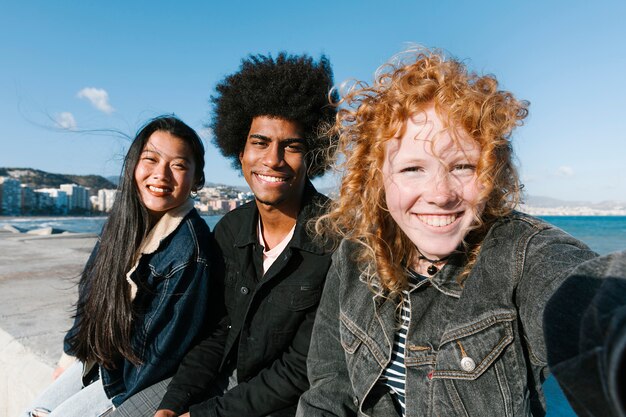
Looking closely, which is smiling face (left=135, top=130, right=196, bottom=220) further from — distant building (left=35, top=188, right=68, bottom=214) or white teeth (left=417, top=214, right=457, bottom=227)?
distant building (left=35, top=188, right=68, bottom=214)

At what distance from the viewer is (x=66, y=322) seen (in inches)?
178

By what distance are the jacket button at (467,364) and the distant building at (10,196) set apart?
106044mm

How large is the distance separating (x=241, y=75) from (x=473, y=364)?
2.46 meters

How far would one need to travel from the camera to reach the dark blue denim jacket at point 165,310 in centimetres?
254

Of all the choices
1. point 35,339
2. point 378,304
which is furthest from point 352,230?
point 35,339

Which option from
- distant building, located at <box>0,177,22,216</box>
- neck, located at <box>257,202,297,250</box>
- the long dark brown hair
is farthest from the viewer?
distant building, located at <box>0,177,22,216</box>

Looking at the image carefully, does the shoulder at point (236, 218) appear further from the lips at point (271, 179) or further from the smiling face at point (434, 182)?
the smiling face at point (434, 182)

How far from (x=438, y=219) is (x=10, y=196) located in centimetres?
11242

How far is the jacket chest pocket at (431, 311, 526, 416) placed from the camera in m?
1.50

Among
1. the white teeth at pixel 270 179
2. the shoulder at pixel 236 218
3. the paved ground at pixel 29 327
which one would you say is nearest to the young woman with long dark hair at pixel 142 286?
the shoulder at pixel 236 218

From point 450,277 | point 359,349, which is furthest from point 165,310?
point 450,277

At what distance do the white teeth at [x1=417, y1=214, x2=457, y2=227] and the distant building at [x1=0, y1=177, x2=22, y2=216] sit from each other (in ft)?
347

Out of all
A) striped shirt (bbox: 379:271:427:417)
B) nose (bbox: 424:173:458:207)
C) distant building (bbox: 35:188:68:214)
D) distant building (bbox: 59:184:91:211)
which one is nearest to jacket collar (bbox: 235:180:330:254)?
striped shirt (bbox: 379:271:427:417)

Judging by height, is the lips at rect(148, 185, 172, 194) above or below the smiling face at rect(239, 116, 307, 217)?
below
